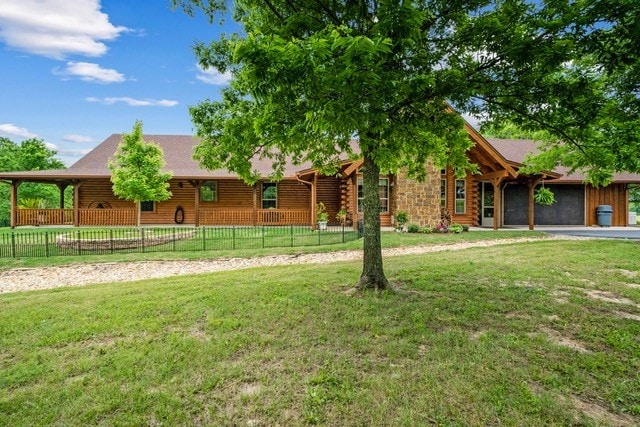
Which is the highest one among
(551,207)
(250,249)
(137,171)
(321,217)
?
(137,171)

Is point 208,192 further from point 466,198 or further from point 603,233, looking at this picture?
point 603,233

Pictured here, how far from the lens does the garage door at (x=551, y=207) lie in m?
20.8

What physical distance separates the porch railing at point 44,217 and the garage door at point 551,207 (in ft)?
87.3

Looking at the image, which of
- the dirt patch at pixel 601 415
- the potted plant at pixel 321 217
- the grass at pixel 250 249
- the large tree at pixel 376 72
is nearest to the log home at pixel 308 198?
the potted plant at pixel 321 217

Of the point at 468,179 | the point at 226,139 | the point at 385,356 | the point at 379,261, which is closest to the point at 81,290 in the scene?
the point at 226,139

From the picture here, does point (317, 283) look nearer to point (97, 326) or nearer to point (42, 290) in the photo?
point (97, 326)

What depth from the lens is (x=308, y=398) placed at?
124 inches

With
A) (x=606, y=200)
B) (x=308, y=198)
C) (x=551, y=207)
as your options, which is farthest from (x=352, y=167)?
(x=606, y=200)

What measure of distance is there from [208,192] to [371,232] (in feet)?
58.4

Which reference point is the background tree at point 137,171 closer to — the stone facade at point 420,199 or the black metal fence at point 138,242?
the black metal fence at point 138,242

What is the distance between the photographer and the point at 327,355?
3936 millimetres

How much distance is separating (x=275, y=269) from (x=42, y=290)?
547cm

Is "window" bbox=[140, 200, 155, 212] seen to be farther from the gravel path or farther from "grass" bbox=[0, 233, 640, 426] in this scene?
"grass" bbox=[0, 233, 640, 426]

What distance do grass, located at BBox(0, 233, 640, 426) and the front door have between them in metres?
13.7
